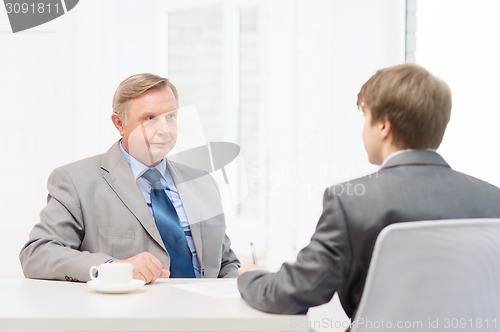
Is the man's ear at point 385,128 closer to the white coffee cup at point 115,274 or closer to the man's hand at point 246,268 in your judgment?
the man's hand at point 246,268

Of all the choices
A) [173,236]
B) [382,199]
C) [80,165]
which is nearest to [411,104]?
[382,199]

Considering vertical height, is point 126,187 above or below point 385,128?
below

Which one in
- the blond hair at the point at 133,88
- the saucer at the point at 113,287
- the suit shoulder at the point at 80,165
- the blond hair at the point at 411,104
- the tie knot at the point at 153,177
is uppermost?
the blond hair at the point at 411,104

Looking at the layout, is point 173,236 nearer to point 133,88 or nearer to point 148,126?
point 148,126

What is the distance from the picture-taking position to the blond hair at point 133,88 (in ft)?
7.23

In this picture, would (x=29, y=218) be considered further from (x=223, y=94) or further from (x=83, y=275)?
(x=83, y=275)

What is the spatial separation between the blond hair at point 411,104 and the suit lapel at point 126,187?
912 millimetres

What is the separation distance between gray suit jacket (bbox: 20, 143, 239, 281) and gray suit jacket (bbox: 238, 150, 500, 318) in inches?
30.6

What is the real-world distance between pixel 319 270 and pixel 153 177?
1057 millimetres

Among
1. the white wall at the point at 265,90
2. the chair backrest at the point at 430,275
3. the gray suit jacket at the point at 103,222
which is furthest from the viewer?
the white wall at the point at 265,90

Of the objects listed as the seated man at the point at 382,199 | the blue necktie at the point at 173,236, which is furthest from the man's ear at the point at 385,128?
the blue necktie at the point at 173,236

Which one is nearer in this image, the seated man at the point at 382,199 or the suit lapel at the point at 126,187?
the seated man at the point at 382,199

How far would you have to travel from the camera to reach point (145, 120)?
222 centimetres

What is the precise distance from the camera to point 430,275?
1.25 metres
